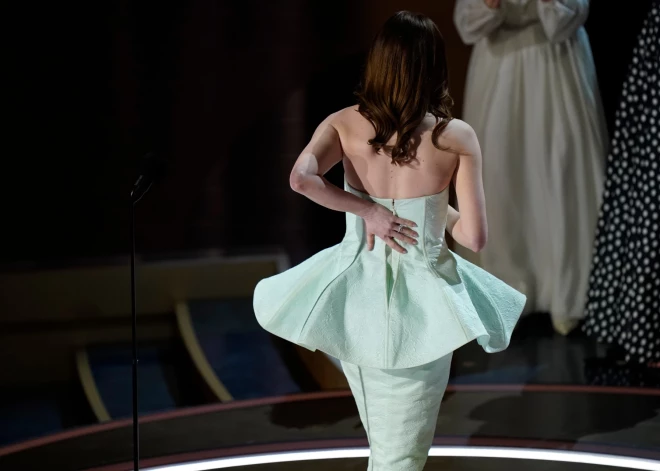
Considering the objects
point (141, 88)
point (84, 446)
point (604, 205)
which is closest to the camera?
point (84, 446)

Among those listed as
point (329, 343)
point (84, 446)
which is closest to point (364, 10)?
point (84, 446)

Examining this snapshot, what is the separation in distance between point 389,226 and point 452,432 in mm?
1396

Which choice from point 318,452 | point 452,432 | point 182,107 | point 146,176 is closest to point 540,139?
point 452,432

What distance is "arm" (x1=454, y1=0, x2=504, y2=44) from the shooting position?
4.96 m

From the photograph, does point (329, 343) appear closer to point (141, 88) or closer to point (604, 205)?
point (604, 205)

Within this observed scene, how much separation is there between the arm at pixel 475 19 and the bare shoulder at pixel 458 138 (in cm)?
226

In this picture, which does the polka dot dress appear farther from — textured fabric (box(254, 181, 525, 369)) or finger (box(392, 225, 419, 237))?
finger (box(392, 225, 419, 237))

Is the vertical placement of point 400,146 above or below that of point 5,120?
above

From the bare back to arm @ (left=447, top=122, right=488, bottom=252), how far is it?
0.03 m

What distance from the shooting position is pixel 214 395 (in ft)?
15.0

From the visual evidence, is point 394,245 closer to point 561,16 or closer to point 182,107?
point 561,16

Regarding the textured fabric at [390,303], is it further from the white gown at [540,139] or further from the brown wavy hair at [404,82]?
the white gown at [540,139]

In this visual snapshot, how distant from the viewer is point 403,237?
2875 mm

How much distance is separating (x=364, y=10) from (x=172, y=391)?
211 centimetres
